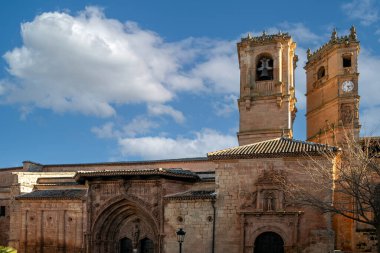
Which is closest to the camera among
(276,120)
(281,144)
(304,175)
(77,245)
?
(304,175)

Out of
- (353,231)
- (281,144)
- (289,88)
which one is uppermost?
(289,88)

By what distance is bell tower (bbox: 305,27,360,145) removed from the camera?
32.8 metres

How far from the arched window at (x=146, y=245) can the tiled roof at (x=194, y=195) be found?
132 inches

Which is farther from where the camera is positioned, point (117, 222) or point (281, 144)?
point (117, 222)

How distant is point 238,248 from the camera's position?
886 inches

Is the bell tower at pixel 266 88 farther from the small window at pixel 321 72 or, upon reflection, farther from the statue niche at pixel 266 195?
the statue niche at pixel 266 195

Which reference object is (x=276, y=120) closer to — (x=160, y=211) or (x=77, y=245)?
(x=160, y=211)

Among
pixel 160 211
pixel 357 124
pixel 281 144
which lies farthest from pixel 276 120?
pixel 160 211

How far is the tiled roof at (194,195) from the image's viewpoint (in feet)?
77.2

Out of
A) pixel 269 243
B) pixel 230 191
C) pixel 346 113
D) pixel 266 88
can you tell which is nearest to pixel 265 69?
pixel 266 88

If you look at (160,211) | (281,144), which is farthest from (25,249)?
(281,144)

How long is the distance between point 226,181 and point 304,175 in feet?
11.3

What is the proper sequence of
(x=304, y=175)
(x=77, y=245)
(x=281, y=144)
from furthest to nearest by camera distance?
(x=77, y=245)
(x=281, y=144)
(x=304, y=175)

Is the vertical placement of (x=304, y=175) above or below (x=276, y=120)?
below
